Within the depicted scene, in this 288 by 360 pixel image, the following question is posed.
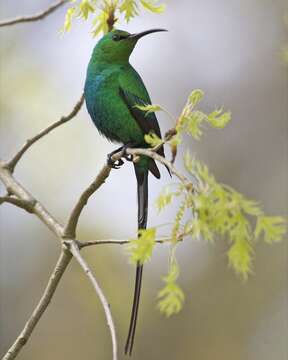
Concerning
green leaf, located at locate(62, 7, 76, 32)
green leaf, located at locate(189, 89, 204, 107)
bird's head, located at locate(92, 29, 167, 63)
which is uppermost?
green leaf, located at locate(62, 7, 76, 32)

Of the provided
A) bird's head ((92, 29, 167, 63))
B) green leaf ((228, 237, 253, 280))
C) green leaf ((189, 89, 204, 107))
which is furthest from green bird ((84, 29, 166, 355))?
green leaf ((228, 237, 253, 280))

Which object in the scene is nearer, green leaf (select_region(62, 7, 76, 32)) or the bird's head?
green leaf (select_region(62, 7, 76, 32))

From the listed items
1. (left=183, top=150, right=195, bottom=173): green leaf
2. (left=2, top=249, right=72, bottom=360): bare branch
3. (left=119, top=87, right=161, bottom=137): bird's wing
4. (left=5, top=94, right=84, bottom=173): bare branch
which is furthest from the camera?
(left=119, top=87, right=161, bottom=137): bird's wing

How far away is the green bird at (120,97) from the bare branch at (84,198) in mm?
672

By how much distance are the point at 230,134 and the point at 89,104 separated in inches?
172

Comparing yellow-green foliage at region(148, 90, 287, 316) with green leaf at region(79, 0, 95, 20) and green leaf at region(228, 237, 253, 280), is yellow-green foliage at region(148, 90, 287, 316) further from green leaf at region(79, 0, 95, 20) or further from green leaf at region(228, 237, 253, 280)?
green leaf at region(79, 0, 95, 20)

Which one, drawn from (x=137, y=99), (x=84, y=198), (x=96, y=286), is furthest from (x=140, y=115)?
(x=96, y=286)

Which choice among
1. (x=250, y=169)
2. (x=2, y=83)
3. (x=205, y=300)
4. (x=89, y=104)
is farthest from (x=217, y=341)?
(x=89, y=104)

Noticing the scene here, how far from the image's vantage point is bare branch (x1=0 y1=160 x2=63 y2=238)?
7.00ft

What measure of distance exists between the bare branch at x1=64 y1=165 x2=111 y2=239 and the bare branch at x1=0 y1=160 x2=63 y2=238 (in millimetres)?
29

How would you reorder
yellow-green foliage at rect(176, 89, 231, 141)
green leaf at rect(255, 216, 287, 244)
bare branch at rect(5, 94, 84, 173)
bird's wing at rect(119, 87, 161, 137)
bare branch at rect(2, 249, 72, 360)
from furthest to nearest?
bird's wing at rect(119, 87, 161, 137) → bare branch at rect(5, 94, 84, 173) → bare branch at rect(2, 249, 72, 360) → yellow-green foliage at rect(176, 89, 231, 141) → green leaf at rect(255, 216, 287, 244)

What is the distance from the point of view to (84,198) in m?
2.00

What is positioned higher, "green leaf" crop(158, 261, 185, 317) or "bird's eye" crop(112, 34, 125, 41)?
"bird's eye" crop(112, 34, 125, 41)

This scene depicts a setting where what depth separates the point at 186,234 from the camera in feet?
4.98
